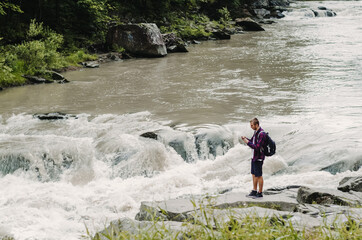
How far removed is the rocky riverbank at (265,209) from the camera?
197 inches

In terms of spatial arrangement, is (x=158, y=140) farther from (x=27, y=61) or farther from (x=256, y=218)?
(x=27, y=61)

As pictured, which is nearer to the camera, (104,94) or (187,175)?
(187,175)

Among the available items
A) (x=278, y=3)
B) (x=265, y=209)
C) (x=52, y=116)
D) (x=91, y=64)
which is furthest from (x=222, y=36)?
(x=265, y=209)

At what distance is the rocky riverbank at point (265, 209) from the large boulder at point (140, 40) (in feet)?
62.0

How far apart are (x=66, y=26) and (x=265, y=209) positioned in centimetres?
2452

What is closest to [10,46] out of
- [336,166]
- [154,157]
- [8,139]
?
[8,139]

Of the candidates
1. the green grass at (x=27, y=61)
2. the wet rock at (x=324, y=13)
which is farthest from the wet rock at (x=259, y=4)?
the green grass at (x=27, y=61)

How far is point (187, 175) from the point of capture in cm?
1012

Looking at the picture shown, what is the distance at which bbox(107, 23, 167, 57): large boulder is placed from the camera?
2581 centimetres

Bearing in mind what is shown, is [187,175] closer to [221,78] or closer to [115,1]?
[221,78]

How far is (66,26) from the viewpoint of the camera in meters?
27.2

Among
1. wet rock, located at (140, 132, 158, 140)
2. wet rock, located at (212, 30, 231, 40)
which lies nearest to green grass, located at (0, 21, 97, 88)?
wet rock, located at (140, 132, 158, 140)

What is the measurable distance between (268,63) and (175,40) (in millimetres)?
8701

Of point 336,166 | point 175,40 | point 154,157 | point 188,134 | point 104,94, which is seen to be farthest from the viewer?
point 175,40
